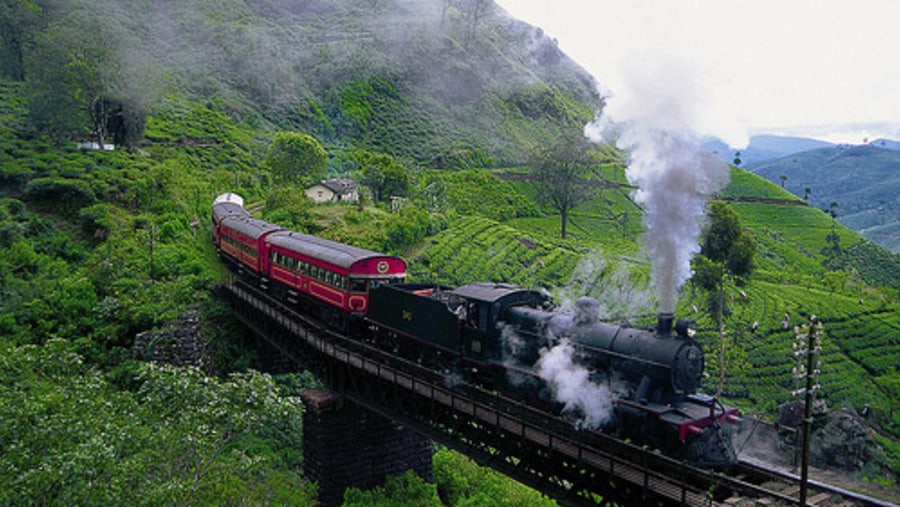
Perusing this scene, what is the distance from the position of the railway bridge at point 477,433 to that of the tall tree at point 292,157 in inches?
978

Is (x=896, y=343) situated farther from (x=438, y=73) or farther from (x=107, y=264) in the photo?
(x=438, y=73)

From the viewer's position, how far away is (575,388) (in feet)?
48.6

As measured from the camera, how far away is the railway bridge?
39.9 ft

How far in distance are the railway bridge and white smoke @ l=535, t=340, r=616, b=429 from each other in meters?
0.57

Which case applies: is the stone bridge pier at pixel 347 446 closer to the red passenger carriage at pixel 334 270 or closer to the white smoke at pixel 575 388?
the red passenger carriage at pixel 334 270

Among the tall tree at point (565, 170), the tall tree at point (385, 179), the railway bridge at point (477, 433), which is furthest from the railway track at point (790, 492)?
the tall tree at point (385, 179)

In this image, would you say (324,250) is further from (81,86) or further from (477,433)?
(81,86)

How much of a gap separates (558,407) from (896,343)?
29376 millimetres

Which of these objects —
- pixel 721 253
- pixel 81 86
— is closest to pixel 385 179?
pixel 81 86

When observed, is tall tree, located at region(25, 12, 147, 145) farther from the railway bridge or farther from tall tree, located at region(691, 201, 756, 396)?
tall tree, located at region(691, 201, 756, 396)

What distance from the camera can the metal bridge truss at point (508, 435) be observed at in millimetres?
12250

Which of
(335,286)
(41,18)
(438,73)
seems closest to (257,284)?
(335,286)

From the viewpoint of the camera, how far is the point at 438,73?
303 feet

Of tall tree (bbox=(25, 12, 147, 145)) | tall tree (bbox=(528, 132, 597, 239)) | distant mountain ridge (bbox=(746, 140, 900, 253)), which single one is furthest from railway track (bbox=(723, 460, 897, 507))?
distant mountain ridge (bbox=(746, 140, 900, 253))
